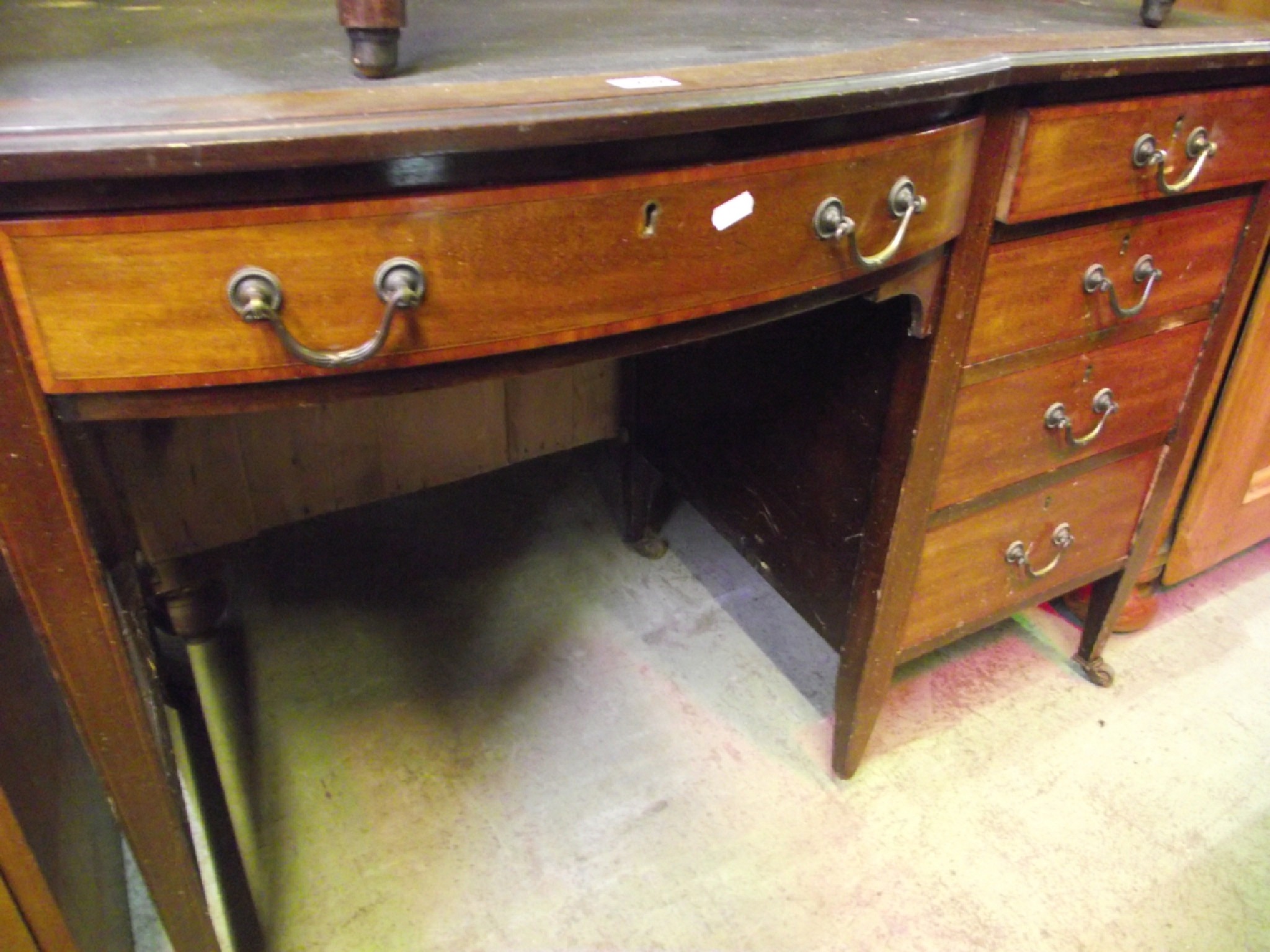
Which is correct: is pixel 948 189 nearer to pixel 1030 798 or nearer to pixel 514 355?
pixel 514 355

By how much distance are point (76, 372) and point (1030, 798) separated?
3.69ft

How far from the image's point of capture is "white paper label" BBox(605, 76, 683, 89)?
0.54 metres

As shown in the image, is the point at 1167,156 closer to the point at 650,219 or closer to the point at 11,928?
the point at 650,219

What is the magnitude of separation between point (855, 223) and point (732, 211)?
0.11 meters

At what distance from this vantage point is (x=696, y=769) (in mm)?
1153

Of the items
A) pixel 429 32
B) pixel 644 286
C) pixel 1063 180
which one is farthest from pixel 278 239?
pixel 1063 180

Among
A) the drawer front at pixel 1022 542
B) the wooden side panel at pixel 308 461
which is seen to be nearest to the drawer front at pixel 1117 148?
the drawer front at pixel 1022 542

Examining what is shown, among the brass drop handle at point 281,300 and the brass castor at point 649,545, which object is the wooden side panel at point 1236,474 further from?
the brass drop handle at point 281,300

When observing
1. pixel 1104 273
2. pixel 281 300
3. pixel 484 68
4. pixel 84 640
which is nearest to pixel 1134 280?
pixel 1104 273

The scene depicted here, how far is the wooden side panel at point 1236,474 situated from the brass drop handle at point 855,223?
0.72 meters

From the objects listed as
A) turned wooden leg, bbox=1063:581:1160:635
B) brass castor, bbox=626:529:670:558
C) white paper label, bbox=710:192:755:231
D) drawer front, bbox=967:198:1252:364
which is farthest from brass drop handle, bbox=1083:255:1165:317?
brass castor, bbox=626:529:670:558

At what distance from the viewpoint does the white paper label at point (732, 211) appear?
0.58 metres

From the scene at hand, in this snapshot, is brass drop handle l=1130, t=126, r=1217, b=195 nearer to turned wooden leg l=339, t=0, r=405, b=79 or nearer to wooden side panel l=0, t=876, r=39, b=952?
turned wooden leg l=339, t=0, r=405, b=79

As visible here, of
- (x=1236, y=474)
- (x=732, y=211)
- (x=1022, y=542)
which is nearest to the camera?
(x=732, y=211)
